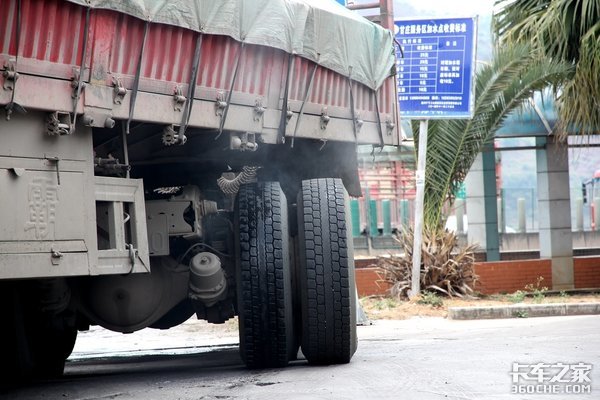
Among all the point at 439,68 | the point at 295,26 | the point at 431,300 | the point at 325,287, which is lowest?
the point at 431,300

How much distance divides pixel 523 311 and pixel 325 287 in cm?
652

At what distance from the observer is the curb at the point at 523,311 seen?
46.6 ft

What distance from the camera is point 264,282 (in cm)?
824

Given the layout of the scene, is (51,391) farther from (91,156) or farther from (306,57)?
(306,57)

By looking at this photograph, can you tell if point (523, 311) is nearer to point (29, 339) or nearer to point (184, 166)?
point (184, 166)

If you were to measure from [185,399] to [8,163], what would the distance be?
173 cm

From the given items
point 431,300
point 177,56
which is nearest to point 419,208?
point 431,300

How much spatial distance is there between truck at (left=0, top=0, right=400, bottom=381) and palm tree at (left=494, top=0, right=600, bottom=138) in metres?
7.38

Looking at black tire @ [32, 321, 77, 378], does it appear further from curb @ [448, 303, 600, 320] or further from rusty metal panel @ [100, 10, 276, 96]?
curb @ [448, 303, 600, 320]

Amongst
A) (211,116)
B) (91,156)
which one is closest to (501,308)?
(211,116)

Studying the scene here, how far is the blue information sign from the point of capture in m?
15.9

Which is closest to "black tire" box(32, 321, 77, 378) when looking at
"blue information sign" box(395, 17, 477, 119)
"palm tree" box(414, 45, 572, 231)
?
"blue information sign" box(395, 17, 477, 119)

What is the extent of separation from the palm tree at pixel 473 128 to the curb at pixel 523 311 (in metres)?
3.05

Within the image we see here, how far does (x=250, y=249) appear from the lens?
828 centimetres
